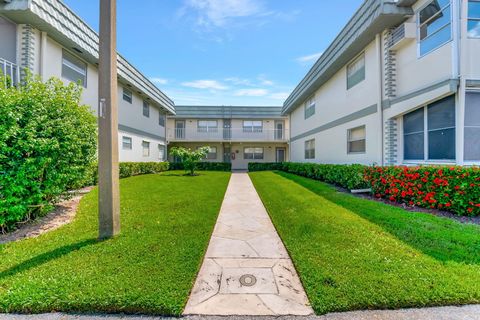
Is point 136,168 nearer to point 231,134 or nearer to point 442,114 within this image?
point 231,134

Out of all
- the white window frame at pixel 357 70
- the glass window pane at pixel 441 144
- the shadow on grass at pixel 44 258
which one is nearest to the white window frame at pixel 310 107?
the white window frame at pixel 357 70

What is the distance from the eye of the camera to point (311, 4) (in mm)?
8492

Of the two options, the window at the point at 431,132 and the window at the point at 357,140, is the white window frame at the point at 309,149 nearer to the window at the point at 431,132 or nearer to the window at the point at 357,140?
the window at the point at 357,140

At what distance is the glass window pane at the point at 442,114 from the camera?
254 inches

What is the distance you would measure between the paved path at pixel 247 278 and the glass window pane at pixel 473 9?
7.81m

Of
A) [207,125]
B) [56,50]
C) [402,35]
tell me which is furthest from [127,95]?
[402,35]

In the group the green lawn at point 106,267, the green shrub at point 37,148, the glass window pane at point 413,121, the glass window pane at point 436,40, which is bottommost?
the green lawn at point 106,267

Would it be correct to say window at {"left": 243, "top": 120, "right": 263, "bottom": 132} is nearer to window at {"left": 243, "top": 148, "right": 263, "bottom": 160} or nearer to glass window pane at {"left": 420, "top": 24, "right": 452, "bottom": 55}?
window at {"left": 243, "top": 148, "right": 263, "bottom": 160}

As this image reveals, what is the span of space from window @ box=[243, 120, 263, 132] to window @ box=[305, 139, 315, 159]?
893 centimetres

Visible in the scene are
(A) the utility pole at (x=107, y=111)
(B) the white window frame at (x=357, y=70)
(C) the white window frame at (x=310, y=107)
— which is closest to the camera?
(A) the utility pole at (x=107, y=111)

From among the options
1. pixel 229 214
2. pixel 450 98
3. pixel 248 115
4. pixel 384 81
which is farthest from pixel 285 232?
pixel 248 115

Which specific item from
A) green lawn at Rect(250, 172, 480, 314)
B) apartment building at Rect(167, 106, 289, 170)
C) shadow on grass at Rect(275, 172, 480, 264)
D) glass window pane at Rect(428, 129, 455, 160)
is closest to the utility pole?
green lawn at Rect(250, 172, 480, 314)

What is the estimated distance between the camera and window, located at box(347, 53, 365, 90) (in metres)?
10.0

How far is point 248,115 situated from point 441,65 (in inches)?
765
